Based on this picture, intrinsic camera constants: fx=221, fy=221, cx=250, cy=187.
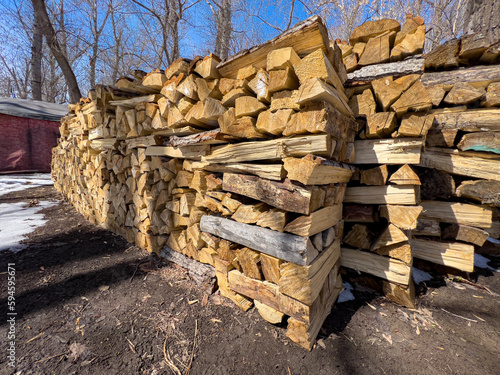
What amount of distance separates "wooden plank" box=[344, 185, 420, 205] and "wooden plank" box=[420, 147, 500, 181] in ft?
1.81

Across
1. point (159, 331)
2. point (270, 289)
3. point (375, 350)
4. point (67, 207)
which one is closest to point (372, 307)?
point (375, 350)

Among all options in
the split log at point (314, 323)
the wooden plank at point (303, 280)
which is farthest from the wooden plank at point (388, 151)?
the split log at point (314, 323)

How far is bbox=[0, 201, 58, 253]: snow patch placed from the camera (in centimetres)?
335

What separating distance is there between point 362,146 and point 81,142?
194 inches

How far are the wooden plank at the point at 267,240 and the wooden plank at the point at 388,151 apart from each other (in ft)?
3.48

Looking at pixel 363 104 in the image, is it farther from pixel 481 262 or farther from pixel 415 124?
pixel 481 262

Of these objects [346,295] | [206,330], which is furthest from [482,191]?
[206,330]

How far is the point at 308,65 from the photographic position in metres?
1.52

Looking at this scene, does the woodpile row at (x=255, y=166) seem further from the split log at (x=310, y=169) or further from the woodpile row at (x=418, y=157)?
the woodpile row at (x=418, y=157)

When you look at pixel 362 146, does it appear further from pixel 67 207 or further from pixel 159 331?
pixel 67 207

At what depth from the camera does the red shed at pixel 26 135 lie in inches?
371

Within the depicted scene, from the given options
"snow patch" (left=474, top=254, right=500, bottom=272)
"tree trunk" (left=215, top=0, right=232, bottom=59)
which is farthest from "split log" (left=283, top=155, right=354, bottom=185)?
"tree trunk" (left=215, top=0, right=232, bottom=59)

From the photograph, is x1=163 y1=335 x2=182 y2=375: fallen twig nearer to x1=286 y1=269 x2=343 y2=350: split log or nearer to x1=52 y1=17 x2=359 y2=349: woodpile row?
x1=52 y1=17 x2=359 y2=349: woodpile row

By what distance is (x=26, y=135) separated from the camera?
32.5 feet
